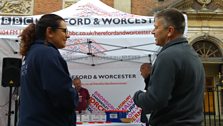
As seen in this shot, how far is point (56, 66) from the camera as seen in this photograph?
7.96 feet

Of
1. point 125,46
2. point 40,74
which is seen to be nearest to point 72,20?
point 125,46

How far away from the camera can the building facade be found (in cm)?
1538

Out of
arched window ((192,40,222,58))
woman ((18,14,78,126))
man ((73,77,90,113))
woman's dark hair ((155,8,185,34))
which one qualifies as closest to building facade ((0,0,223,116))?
arched window ((192,40,222,58))

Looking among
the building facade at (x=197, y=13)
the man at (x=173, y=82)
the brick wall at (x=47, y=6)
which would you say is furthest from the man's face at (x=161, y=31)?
the brick wall at (x=47, y=6)

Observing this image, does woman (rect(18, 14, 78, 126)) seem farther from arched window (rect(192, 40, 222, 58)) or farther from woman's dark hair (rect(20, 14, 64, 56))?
arched window (rect(192, 40, 222, 58))

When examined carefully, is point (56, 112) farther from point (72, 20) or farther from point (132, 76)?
point (132, 76)

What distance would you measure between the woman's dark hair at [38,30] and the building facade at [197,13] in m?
13.2

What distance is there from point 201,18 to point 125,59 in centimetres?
795

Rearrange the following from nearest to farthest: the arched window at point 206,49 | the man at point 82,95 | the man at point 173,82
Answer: the man at point 173,82 < the man at point 82,95 < the arched window at point 206,49

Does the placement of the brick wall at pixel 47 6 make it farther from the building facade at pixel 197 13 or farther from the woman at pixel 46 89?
the woman at pixel 46 89

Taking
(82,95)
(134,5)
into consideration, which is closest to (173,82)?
(82,95)

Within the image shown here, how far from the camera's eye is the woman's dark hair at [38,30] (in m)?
2.69

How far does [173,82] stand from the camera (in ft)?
7.76

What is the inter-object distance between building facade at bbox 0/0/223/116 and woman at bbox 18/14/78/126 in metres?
13.4
